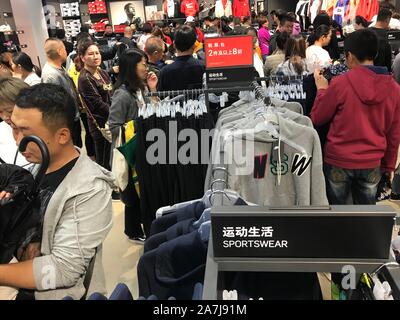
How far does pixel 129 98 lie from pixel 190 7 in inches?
334

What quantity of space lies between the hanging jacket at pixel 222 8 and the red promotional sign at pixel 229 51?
8.14m

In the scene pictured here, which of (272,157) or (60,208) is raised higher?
(60,208)

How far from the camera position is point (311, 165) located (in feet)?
6.33

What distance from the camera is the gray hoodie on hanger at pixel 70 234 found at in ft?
4.17

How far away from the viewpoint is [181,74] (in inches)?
140

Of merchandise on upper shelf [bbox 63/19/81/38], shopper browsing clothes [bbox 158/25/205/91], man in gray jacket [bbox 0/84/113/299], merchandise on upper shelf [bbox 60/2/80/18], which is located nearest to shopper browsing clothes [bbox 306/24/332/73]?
shopper browsing clothes [bbox 158/25/205/91]

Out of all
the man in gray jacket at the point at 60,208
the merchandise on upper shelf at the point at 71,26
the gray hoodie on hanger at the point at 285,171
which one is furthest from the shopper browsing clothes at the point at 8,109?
the merchandise on upper shelf at the point at 71,26

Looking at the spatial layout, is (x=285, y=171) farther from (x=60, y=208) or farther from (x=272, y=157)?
(x=60, y=208)

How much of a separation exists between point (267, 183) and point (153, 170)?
3.04 feet

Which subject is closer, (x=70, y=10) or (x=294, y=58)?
(x=294, y=58)

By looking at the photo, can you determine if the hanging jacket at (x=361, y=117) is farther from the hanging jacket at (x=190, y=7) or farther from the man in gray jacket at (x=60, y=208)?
the hanging jacket at (x=190, y=7)

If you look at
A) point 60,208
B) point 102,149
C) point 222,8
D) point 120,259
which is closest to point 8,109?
point 60,208

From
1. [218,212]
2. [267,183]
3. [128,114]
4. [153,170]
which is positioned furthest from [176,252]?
[128,114]

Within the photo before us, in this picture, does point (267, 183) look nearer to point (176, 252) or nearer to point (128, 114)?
point (176, 252)
